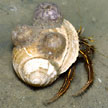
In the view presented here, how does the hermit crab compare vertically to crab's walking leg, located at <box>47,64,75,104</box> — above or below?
above

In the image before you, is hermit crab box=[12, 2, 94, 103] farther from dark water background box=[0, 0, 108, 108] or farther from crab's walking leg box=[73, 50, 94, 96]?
dark water background box=[0, 0, 108, 108]

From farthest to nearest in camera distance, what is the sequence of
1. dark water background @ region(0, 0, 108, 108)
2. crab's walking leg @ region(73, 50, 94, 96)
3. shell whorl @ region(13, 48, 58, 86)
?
crab's walking leg @ region(73, 50, 94, 96)
dark water background @ region(0, 0, 108, 108)
shell whorl @ region(13, 48, 58, 86)

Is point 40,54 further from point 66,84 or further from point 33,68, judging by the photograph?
point 66,84

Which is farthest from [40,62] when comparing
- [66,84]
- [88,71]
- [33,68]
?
[88,71]

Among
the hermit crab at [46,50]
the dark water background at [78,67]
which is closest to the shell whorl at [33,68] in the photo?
the hermit crab at [46,50]

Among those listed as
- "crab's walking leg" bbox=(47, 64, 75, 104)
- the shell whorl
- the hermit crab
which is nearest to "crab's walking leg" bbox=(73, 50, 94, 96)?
the hermit crab

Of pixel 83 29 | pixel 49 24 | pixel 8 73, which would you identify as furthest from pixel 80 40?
pixel 8 73

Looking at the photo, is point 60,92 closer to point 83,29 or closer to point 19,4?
point 83,29
